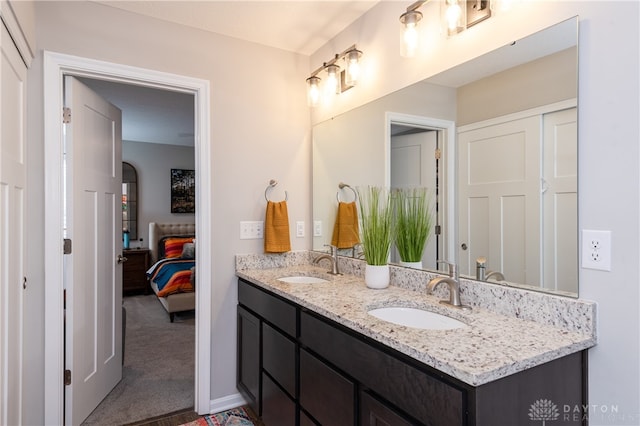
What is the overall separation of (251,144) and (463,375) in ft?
6.47

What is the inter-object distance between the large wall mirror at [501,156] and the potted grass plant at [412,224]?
0.15 feet

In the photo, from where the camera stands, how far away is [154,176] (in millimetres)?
6188

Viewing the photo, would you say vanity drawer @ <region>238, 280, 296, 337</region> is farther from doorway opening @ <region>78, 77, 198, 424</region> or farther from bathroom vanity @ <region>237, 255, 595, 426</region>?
doorway opening @ <region>78, 77, 198, 424</region>

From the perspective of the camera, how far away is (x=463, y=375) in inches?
34.3

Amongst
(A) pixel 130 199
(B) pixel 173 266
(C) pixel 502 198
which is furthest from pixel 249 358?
(A) pixel 130 199

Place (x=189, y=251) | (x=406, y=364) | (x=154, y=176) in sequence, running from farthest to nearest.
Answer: (x=154, y=176), (x=189, y=251), (x=406, y=364)

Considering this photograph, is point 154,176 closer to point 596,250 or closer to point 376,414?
point 376,414

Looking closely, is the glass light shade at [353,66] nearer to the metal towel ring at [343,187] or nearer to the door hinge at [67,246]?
the metal towel ring at [343,187]

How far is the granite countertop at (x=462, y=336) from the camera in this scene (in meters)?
0.92

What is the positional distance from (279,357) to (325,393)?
17.6 inches

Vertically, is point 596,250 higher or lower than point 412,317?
higher

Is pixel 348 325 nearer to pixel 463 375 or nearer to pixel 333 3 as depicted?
pixel 463 375

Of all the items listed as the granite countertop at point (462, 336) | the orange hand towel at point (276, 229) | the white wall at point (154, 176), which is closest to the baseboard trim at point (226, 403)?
the orange hand towel at point (276, 229)

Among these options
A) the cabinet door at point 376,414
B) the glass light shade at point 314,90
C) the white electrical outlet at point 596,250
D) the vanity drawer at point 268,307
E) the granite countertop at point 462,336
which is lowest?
the cabinet door at point 376,414
